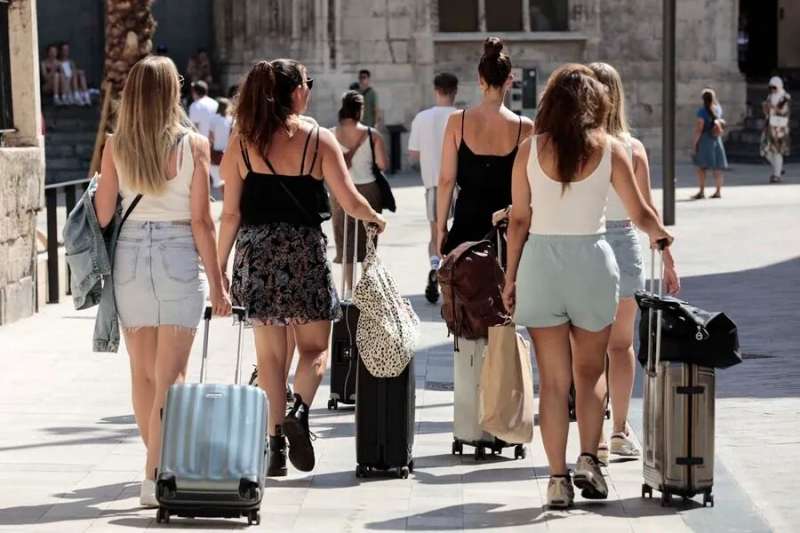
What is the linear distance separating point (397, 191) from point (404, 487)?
70.7ft

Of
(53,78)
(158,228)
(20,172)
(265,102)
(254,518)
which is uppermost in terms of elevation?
(265,102)

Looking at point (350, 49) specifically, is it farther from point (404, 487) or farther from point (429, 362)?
point (404, 487)

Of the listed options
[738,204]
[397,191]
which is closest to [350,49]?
[397,191]

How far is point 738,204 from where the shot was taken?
25188 millimetres

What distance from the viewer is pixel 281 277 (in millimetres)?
7738

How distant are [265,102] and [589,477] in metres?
2.02

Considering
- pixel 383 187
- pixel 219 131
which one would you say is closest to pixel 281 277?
pixel 383 187

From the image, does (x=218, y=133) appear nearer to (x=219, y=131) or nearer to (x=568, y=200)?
(x=219, y=131)

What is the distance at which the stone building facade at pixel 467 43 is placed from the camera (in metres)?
34.1

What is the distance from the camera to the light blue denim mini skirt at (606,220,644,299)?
328 inches

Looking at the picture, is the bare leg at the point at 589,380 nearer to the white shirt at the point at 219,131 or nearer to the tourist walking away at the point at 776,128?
the white shirt at the point at 219,131

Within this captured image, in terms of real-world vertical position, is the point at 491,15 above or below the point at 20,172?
above

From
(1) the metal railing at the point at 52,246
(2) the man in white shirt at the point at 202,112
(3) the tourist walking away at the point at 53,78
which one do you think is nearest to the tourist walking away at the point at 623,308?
(1) the metal railing at the point at 52,246

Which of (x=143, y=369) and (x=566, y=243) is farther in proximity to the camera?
(x=143, y=369)
